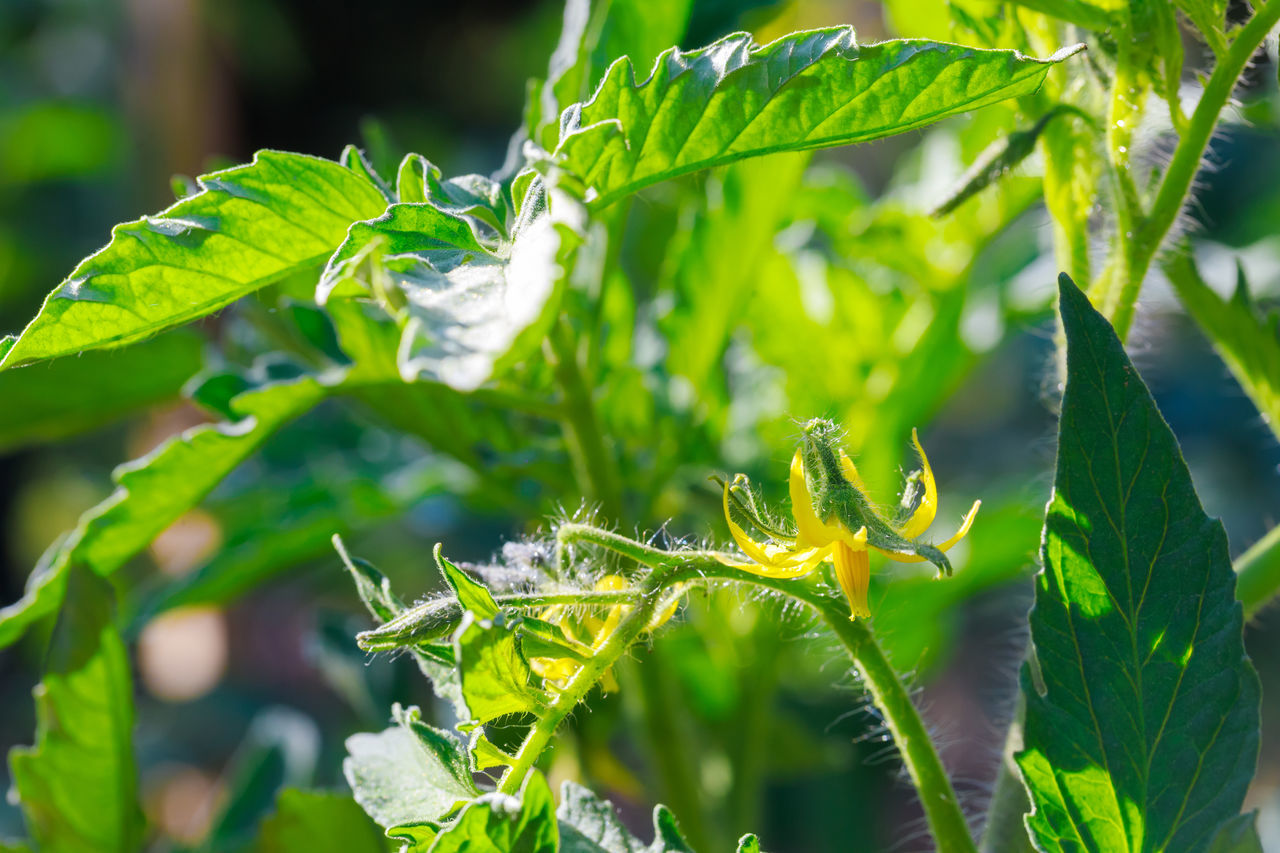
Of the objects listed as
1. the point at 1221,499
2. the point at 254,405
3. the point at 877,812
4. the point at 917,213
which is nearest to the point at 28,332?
the point at 254,405

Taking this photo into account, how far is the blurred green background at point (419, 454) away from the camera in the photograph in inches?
26.0

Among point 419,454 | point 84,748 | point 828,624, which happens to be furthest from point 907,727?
point 419,454

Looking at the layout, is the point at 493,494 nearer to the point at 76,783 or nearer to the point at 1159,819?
the point at 76,783

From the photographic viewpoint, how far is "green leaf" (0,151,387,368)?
30cm

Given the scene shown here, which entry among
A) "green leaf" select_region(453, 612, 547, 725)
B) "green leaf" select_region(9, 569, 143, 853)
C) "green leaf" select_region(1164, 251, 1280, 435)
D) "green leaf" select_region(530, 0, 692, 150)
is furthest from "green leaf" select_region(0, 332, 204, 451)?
"green leaf" select_region(1164, 251, 1280, 435)

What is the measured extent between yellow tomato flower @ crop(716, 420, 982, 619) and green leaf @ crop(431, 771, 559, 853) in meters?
0.08

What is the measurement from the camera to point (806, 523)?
325 mm

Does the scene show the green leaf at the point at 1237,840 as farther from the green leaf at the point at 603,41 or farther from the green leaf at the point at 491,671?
the green leaf at the point at 603,41

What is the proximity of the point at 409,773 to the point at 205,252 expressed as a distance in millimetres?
170

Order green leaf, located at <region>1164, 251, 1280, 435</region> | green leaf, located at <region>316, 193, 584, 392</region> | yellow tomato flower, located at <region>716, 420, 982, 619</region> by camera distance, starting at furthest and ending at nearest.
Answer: green leaf, located at <region>1164, 251, 1280, 435</region> < yellow tomato flower, located at <region>716, 420, 982, 619</region> < green leaf, located at <region>316, 193, 584, 392</region>

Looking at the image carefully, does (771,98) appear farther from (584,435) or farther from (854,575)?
(584,435)

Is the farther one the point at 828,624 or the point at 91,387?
the point at 91,387

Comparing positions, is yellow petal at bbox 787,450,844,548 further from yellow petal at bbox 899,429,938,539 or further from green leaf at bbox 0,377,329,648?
green leaf at bbox 0,377,329,648

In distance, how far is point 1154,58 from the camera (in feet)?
1.15
